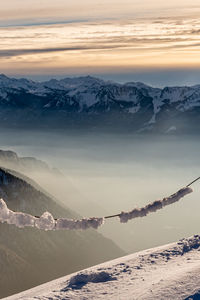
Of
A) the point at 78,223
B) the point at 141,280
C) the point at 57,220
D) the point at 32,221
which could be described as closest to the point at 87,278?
the point at 141,280

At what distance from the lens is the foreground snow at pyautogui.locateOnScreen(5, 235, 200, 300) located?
9419 centimetres

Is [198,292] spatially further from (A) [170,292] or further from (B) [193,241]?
(B) [193,241]

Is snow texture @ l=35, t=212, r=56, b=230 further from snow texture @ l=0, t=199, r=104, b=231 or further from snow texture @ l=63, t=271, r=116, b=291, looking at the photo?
snow texture @ l=63, t=271, r=116, b=291

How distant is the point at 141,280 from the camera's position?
108 metres

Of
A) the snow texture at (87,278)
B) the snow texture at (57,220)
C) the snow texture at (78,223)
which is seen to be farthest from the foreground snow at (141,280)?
the snow texture at (78,223)

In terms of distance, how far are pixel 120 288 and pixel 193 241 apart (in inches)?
1596

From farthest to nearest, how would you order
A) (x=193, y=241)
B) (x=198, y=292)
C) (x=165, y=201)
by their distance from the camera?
(x=193, y=241) < (x=198, y=292) < (x=165, y=201)

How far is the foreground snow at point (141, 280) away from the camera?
94188 millimetres

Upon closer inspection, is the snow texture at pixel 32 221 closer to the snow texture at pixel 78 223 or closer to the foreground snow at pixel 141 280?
the snow texture at pixel 78 223

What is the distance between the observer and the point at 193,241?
139375 mm

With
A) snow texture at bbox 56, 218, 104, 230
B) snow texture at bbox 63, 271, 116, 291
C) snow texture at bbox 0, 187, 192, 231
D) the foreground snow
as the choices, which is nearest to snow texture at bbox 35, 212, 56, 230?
snow texture at bbox 0, 187, 192, 231

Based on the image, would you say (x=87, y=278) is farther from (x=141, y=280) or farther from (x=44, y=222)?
(x=44, y=222)

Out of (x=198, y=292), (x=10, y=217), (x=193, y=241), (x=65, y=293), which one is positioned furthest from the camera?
(x=193, y=241)

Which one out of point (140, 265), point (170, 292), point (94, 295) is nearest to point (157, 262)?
point (140, 265)
